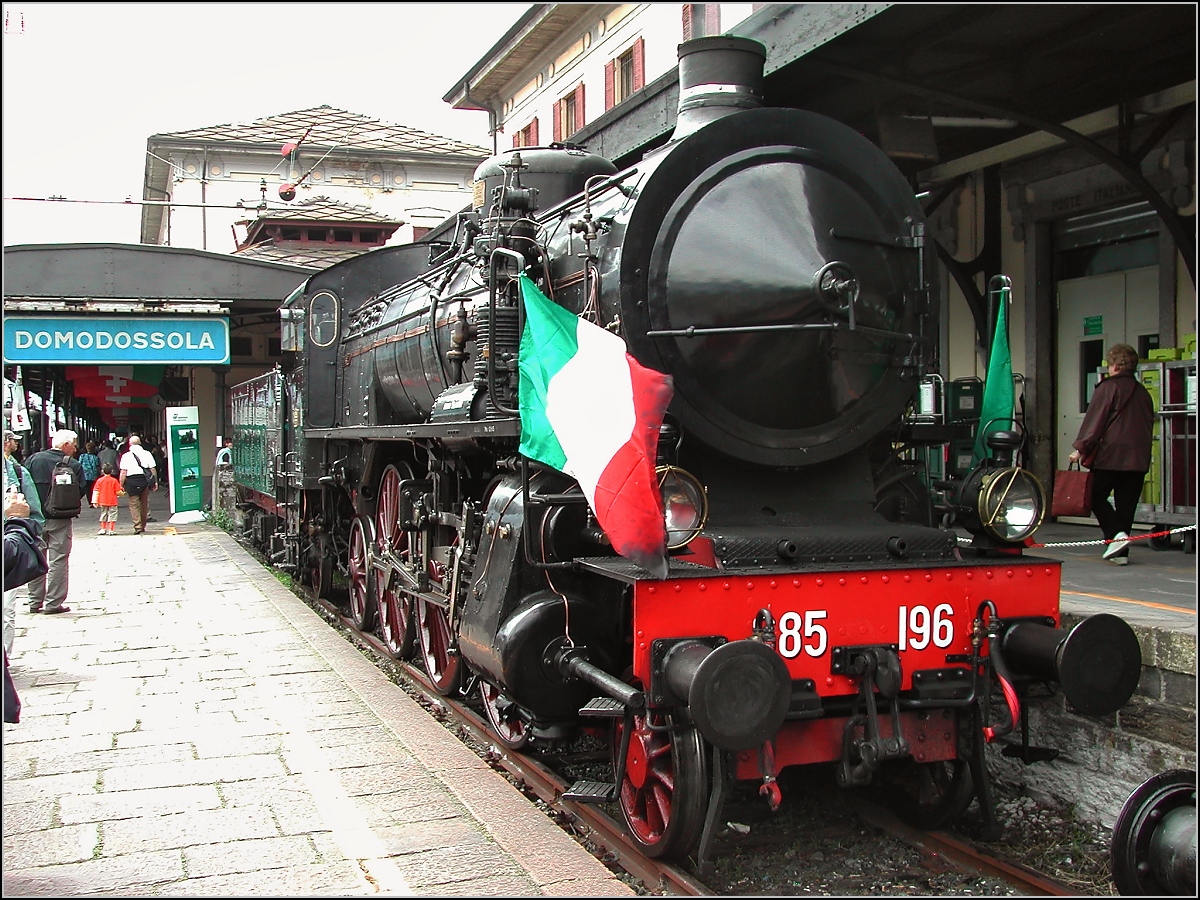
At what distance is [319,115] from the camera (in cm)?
2378

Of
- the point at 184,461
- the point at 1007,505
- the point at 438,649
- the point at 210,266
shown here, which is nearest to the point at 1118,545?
the point at 1007,505

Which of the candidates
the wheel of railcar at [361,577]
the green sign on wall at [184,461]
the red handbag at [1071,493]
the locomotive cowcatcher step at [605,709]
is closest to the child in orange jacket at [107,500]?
the green sign on wall at [184,461]

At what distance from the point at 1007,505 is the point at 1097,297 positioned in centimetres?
548

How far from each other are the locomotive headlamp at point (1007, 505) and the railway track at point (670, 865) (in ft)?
4.00

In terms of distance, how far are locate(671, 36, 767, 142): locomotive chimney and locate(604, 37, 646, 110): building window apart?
9895 millimetres

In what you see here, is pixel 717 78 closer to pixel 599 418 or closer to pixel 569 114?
pixel 599 418

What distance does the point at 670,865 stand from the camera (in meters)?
3.72

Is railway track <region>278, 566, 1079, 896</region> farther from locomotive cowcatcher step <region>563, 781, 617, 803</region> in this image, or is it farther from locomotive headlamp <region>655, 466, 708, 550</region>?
locomotive headlamp <region>655, 466, 708, 550</region>

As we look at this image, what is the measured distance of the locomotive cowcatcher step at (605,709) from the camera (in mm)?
3686

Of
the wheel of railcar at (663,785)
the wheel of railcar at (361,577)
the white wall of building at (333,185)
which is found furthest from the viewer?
the white wall of building at (333,185)

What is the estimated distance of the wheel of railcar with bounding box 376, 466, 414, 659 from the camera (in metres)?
6.96

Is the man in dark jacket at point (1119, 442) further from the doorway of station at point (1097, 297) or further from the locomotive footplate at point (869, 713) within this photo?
the locomotive footplate at point (869, 713)

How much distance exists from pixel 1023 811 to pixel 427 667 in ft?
11.1

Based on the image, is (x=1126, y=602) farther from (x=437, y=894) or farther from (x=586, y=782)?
(x=437, y=894)
